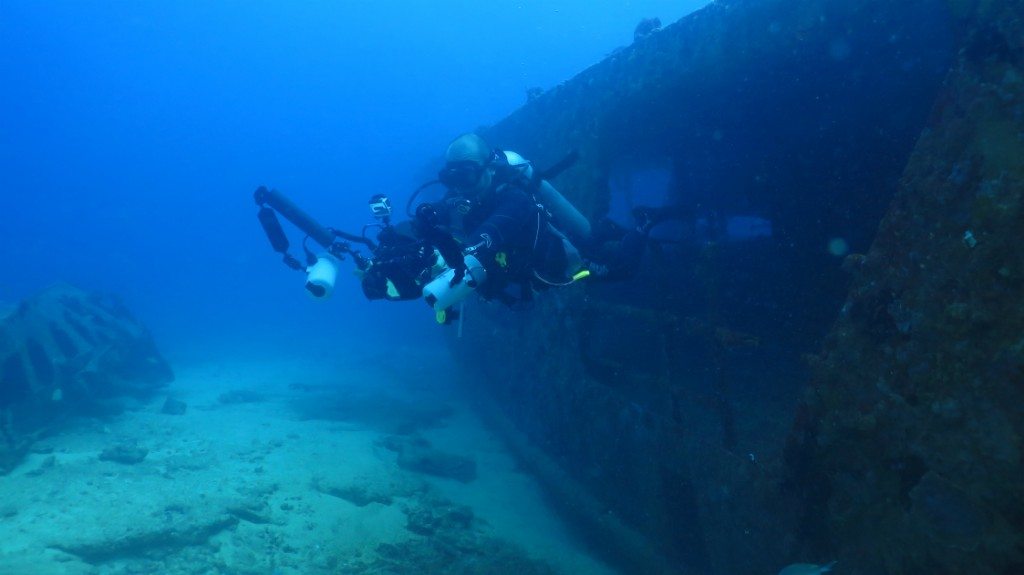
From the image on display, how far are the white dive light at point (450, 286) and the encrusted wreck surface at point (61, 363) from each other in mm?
7629

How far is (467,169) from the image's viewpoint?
198 inches

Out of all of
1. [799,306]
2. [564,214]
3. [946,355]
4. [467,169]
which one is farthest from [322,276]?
[946,355]

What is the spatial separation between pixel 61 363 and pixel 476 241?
10218 millimetres

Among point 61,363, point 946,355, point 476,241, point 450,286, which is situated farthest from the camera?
point 61,363

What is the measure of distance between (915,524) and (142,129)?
697 feet

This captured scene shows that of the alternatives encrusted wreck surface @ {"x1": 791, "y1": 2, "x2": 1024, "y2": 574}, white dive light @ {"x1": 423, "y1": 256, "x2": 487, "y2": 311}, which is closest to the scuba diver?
white dive light @ {"x1": 423, "y1": 256, "x2": 487, "y2": 311}

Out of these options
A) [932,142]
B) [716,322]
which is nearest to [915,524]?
[932,142]

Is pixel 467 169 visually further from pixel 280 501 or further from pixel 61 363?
pixel 61 363

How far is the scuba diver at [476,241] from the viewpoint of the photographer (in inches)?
159

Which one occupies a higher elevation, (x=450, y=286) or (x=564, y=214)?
(x=450, y=286)

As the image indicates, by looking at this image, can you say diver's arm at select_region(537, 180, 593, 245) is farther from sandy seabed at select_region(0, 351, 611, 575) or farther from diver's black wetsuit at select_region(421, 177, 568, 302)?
sandy seabed at select_region(0, 351, 611, 575)

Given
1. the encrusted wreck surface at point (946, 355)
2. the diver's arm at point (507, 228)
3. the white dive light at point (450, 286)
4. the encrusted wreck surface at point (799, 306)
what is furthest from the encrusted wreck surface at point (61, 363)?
the encrusted wreck surface at point (946, 355)

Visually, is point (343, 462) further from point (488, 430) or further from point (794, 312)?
point (794, 312)

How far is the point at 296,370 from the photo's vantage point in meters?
17.8
